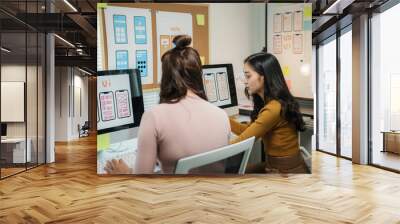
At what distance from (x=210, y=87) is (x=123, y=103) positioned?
1361mm

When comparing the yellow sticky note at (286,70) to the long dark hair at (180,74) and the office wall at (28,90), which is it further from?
the office wall at (28,90)

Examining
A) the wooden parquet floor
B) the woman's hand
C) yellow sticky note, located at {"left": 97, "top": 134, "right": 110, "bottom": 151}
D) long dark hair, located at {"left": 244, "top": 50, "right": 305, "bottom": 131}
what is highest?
long dark hair, located at {"left": 244, "top": 50, "right": 305, "bottom": 131}

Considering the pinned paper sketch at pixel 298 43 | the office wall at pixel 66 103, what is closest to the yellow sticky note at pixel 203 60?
the pinned paper sketch at pixel 298 43

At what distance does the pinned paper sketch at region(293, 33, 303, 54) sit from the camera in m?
6.32

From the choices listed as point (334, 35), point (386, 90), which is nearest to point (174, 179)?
point (386, 90)

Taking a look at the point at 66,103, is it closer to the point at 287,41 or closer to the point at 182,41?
the point at 182,41

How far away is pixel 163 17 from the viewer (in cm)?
A: 623

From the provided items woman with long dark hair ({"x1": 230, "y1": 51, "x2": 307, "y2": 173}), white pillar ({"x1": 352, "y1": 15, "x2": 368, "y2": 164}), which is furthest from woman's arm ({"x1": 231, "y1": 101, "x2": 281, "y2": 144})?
white pillar ({"x1": 352, "y1": 15, "x2": 368, "y2": 164})

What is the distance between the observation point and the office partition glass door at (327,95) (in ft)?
33.0

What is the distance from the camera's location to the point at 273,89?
614cm

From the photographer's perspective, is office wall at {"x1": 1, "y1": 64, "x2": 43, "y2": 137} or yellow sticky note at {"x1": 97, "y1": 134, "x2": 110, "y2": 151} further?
office wall at {"x1": 1, "y1": 64, "x2": 43, "y2": 137}

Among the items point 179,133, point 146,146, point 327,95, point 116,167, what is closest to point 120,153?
point 116,167

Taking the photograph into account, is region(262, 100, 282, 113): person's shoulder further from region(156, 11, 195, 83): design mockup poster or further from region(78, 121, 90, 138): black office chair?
region(78, 121, 90, 138): black office chair

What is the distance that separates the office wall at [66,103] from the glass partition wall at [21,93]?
7.44 metres
